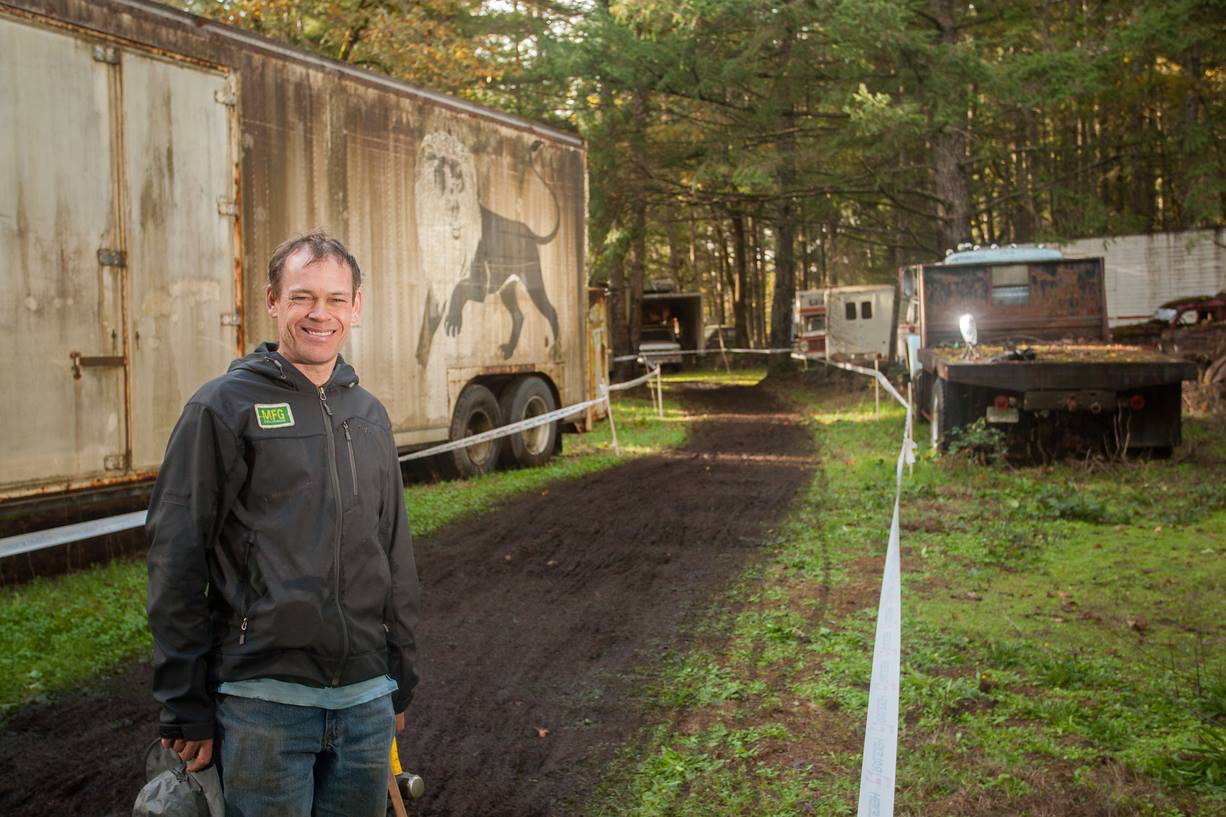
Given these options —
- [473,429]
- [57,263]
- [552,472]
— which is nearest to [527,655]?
[57,263]

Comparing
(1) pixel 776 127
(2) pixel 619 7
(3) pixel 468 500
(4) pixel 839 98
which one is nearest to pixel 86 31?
(3) pixel 468 500

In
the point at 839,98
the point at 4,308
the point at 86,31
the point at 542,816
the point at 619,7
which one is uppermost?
the point at 619,7

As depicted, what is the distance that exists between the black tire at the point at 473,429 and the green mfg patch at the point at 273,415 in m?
9.48

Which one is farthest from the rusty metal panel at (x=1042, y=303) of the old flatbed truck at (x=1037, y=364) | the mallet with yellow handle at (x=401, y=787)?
the mallet with yellow handle at (x=401, y=787)

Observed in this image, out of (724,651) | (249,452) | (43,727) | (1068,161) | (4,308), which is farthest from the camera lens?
(1068,161)

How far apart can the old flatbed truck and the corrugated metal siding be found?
1458 cm

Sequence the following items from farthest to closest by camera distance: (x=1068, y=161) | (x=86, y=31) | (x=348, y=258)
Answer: (x=1068, y=161), (x=86, y=31), (x=348, y=258)

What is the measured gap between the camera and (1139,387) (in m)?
11.2

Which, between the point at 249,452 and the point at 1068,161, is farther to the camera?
the point at 1068,161

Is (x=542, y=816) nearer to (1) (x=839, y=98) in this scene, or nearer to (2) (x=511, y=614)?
(2) (x=511, y=614)

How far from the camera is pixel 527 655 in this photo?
6.09 metres

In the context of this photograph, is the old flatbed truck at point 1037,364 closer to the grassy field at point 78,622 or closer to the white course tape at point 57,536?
the grassy field at point 78,622

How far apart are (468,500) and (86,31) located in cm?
545

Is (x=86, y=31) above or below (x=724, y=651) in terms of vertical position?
above
